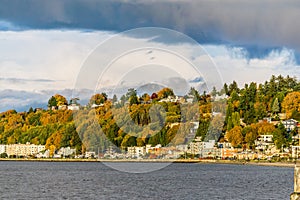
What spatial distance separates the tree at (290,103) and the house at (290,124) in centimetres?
956

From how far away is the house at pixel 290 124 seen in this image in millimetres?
156500

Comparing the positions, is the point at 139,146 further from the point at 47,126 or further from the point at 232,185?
the point at 232,185

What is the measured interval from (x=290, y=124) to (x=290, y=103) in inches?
548

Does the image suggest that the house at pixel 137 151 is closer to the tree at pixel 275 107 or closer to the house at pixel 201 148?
the house at pixel 201 148

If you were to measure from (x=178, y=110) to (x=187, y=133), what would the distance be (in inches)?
487

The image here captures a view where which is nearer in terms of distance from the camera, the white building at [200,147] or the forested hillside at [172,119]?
the forested hillside at [172,119]

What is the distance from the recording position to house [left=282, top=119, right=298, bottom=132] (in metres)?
156

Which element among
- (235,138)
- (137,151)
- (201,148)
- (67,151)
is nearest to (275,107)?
(235,138)

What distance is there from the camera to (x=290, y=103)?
563 ft

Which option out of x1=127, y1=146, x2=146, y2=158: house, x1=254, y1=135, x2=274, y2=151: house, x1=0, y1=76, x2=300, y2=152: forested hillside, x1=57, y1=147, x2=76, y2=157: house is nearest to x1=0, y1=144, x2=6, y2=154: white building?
x1=0, y1=76, x2=300, y2=152: forested hillside

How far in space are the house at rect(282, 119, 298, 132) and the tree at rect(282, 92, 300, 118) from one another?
9558 mm

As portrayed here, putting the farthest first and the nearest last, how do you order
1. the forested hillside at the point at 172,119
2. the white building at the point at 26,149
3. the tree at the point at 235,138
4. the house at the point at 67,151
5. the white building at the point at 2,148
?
the white building at the point at 2,148
the white building at the point at 26,149
the house at the point at 67,151
the tree at the point at 235,138
the forested hillside at the point at 172,119

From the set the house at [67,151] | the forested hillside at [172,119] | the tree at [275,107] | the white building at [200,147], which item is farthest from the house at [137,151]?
the tree at [275,107]

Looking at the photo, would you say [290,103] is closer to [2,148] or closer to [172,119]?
[172,119]
